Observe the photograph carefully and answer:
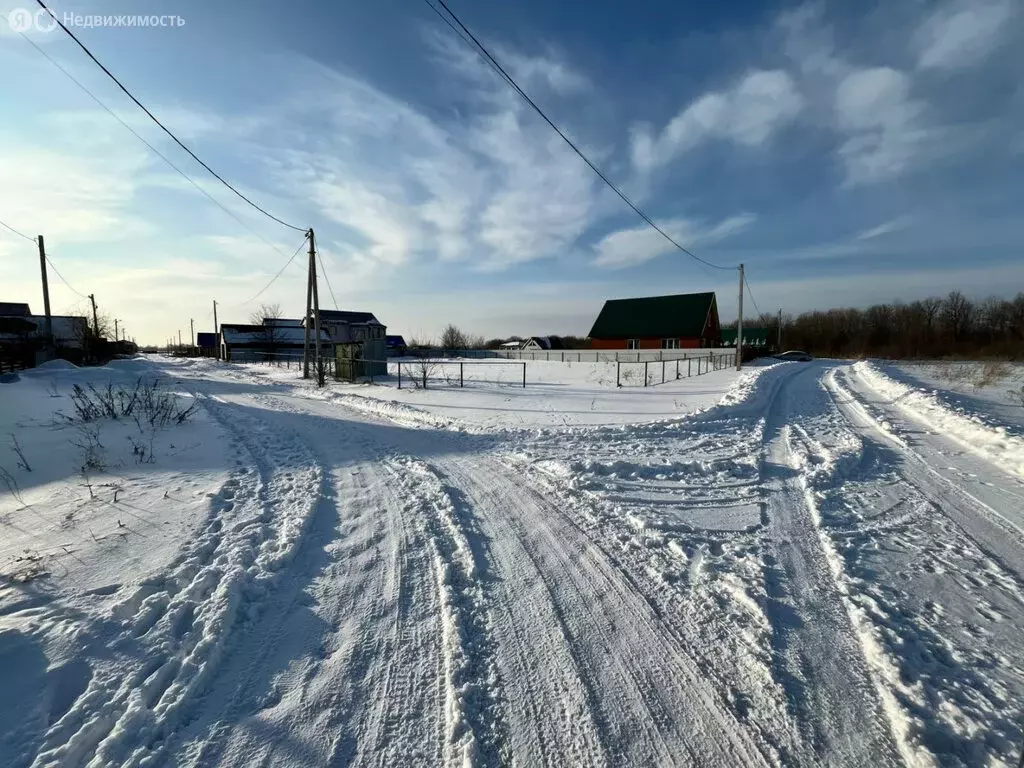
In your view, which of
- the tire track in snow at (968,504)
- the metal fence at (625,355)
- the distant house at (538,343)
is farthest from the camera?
the distant house at (538,343)

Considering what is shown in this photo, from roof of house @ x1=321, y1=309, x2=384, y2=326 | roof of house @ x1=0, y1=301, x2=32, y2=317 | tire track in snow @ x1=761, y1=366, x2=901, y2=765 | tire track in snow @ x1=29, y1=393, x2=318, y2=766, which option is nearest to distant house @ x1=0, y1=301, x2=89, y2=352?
roof of house @ x1=0, y1=301, x2=32, y2=317

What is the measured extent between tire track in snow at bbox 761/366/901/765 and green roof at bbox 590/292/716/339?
154 feet

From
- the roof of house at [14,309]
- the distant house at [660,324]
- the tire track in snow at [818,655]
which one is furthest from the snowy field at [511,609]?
the roof of house at [14,309]

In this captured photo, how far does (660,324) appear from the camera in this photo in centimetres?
5009

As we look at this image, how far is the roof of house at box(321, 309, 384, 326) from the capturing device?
60188 mm

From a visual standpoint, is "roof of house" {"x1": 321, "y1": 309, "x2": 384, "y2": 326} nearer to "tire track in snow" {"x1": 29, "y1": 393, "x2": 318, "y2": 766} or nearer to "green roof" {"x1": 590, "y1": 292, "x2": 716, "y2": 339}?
"green roof" {"x1": 590, "y1": 292, "x2": 716, "y2": 339}

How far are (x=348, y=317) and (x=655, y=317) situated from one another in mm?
42992

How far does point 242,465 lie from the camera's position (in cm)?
697

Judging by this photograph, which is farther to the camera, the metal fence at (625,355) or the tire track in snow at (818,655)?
the metal fence at (625,355)

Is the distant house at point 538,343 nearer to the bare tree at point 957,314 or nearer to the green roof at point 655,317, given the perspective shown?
the green roof at point 655,317

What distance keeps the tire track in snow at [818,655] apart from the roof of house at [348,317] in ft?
200

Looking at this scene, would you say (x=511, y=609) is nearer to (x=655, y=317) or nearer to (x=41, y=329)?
(x=655, y=317)

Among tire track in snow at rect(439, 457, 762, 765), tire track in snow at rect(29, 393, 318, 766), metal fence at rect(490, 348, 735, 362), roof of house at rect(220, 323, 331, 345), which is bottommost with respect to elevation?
tire track in snow at rect(439, 457, 762, 765)

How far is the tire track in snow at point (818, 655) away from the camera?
221 centimetres
